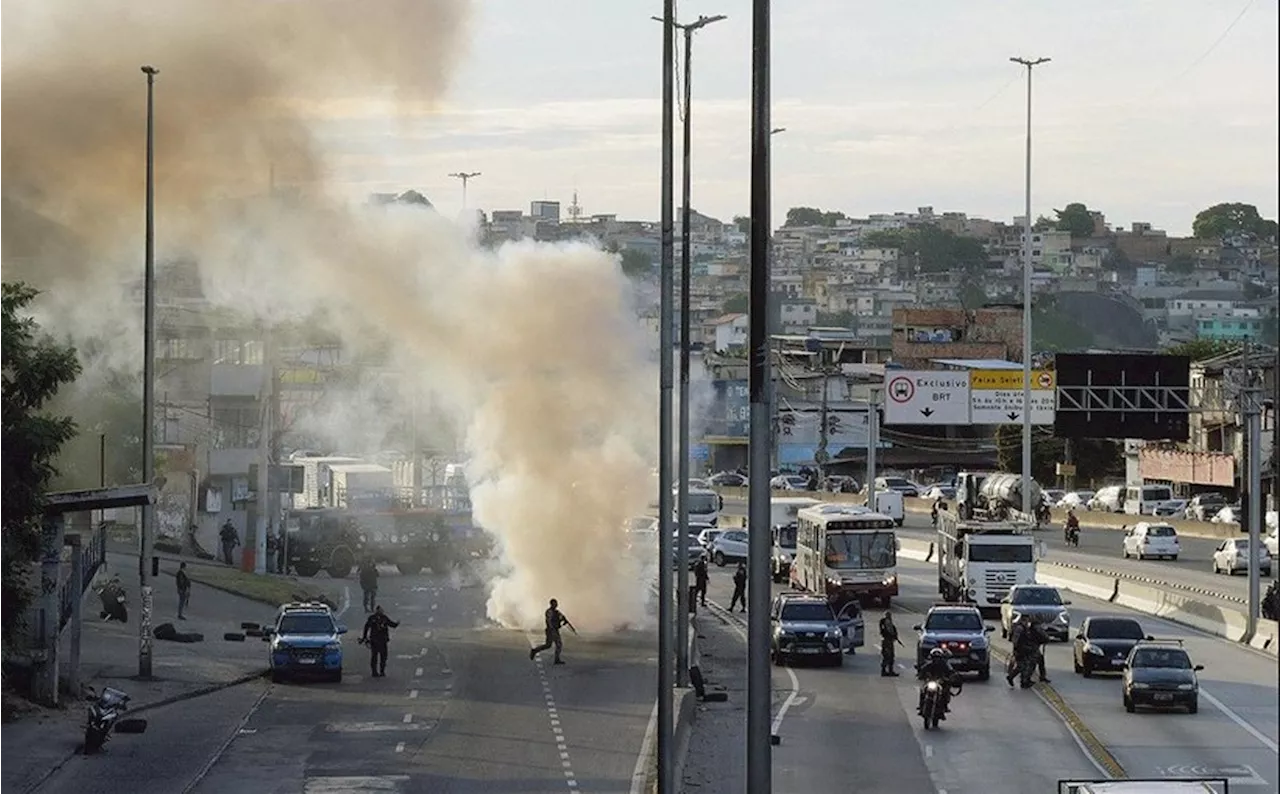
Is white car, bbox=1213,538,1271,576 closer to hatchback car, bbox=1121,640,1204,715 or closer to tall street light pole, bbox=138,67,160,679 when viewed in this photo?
hatchback car, bbox=1121,640,1204,715

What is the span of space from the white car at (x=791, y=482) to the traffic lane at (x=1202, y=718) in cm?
6640

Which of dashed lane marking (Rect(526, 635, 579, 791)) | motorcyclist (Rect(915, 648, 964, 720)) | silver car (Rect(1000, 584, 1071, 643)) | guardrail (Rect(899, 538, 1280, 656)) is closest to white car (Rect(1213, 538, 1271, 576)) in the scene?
guardrail (Rect(899, 538, 1280, 656))

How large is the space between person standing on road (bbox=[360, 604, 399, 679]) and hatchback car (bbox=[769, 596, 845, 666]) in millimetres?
7858

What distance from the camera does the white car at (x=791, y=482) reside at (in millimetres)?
116944

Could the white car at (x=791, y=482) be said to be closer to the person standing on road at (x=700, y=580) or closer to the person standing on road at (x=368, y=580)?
the person standing on road at (x=700, y=580)

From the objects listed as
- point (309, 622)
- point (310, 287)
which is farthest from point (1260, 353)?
point (309, 622)

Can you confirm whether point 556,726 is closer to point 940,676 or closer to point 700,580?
point 940,676

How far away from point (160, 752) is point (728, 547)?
44.3 meters

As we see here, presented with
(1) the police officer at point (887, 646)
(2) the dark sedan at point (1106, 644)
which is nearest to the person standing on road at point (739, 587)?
(1) the police officer at point (887, 646)

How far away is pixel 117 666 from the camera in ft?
142

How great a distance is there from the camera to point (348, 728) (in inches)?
1387

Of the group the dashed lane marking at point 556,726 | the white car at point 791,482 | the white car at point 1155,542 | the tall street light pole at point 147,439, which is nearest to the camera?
the dashed lane marking at point 556,726

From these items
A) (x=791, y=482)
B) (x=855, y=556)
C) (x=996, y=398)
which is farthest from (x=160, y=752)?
(x=791, y=482)

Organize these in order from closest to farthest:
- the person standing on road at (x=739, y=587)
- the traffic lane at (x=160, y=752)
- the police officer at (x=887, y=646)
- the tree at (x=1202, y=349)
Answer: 1. the traffic lane at (x=160, y=752)
2. the police officer at (x=887, y=646)
3. the person standing on road at (x=739, y=587)
4. the tree at (x=1202, y=349)
